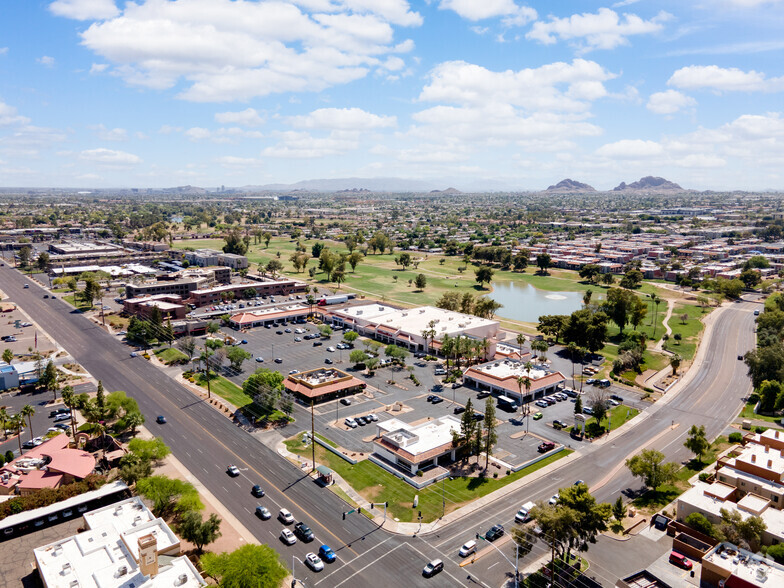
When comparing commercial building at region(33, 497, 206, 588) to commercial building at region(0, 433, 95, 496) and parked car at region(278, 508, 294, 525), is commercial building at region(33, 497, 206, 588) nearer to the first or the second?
commercial building at region(0, 433, 95, 496)

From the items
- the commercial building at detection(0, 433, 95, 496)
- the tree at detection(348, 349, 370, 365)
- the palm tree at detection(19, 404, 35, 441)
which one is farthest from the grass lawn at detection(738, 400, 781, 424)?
the palm tree at detection(19, 404, 35, 441)

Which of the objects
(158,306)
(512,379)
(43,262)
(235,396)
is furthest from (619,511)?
(43,262)

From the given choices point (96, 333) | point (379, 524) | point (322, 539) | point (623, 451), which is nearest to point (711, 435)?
point (623, 451)

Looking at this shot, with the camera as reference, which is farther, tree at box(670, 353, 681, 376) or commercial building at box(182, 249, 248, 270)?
commercial building at box(182, 249, 248, 270)

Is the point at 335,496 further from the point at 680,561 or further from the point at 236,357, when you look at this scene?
the point at 236,357

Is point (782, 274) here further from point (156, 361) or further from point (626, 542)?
point (156, 361)

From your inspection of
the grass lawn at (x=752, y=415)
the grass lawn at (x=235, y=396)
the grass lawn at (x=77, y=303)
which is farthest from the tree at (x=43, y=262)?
the grass lawn at (x=752, y=415)
